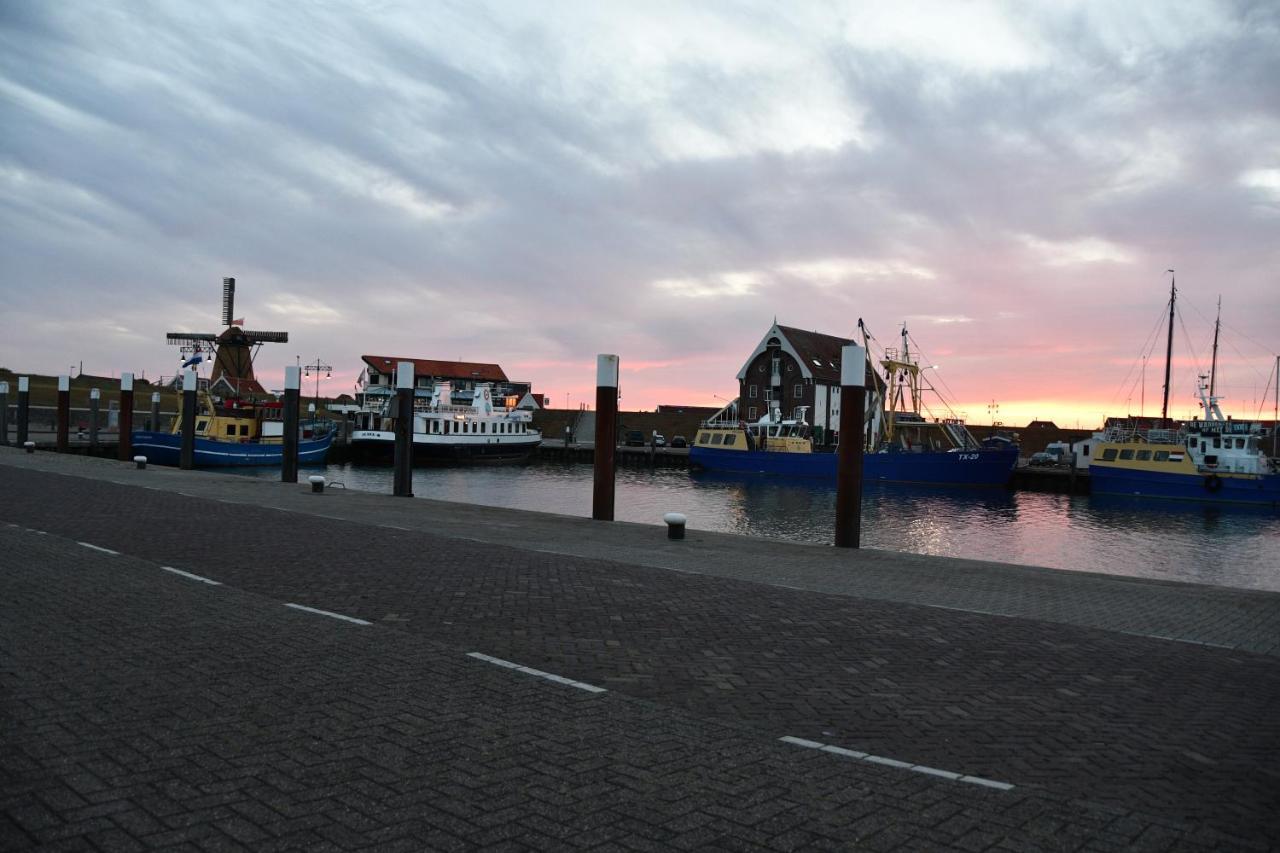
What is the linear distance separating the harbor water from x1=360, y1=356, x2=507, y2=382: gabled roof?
40387mm

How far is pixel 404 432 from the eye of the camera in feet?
83.6

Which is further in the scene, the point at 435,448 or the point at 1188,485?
the point at 435,448

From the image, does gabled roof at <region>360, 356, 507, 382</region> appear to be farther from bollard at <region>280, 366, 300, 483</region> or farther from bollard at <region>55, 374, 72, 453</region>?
bollard at <region>280, 366, 300, 483</region>

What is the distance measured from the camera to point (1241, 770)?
521 cm

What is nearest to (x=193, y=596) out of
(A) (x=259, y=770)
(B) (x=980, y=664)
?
(A) (x=259, y=770)

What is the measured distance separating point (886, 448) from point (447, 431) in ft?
109

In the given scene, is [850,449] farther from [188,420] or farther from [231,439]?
[231,439]

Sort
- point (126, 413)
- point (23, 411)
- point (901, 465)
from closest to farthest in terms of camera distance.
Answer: point (126, 413), point (23, 411), point (901, 465)

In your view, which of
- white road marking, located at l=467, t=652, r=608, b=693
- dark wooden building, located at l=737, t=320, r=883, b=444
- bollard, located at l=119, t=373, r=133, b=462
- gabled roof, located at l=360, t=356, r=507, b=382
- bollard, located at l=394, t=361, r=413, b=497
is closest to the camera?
white road marking, located at l=467, t=652, r=608, b=693

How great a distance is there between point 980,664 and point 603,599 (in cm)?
393

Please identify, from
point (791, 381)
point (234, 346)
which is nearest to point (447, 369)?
point (234, 346)

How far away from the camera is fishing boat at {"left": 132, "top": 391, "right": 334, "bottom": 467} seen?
50.1 metres

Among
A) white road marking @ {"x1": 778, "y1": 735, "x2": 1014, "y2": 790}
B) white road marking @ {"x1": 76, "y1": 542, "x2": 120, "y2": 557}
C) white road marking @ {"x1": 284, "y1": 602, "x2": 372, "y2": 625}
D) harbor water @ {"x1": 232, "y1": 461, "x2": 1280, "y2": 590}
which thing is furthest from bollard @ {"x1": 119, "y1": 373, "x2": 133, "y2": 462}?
white road marking @ {"x1": 778, "y1": 735, "x2": 1014, "y2": 790}

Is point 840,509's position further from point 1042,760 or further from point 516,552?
point 1042,760
